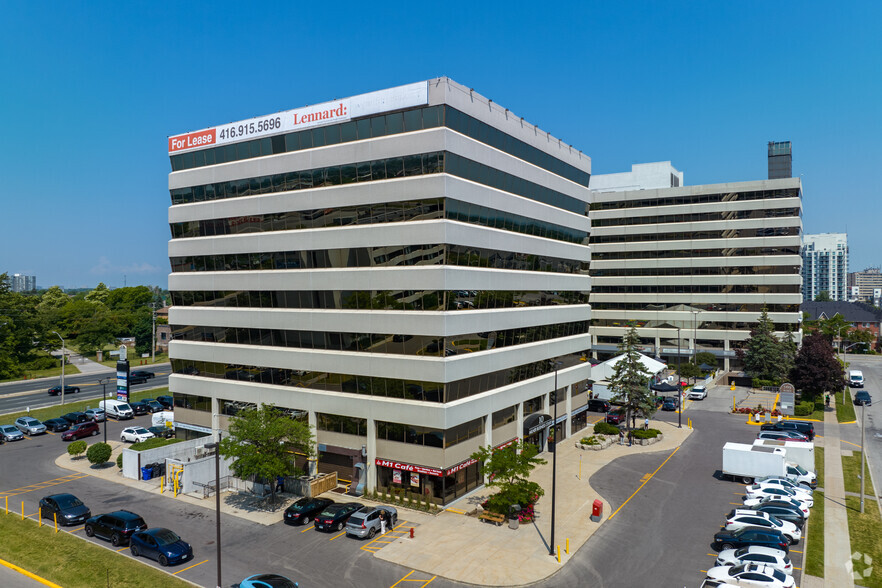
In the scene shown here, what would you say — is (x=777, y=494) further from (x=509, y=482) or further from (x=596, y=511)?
(x=509, y=482)

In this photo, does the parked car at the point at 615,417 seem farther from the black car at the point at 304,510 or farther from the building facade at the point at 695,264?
the black car at the point at 304,510

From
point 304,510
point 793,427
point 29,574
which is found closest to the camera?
point 29,574

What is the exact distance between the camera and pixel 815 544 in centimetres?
3097

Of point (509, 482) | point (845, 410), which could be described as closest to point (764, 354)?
point (845, 410)

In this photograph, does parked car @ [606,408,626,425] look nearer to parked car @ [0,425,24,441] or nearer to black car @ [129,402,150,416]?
black car @ [129,402,150,416]

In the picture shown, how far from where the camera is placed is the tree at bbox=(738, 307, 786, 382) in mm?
79250

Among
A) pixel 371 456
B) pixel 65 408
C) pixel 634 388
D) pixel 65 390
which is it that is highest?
pixel 634 388

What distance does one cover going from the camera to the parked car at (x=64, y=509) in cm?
3453

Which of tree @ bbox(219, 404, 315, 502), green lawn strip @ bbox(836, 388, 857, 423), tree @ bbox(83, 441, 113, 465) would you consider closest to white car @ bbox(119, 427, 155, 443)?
tree @ bbox(83, 441, 113, 465)

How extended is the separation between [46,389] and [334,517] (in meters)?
75.4

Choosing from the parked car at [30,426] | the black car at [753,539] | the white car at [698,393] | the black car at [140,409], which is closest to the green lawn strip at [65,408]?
the parked car at [30,426]

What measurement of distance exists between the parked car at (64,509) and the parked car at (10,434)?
2682 centimetres

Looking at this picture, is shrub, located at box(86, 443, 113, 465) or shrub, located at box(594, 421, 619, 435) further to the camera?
shrub, located at box(594, 421, 619, 435)

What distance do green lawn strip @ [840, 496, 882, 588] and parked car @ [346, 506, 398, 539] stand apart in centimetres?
2443
